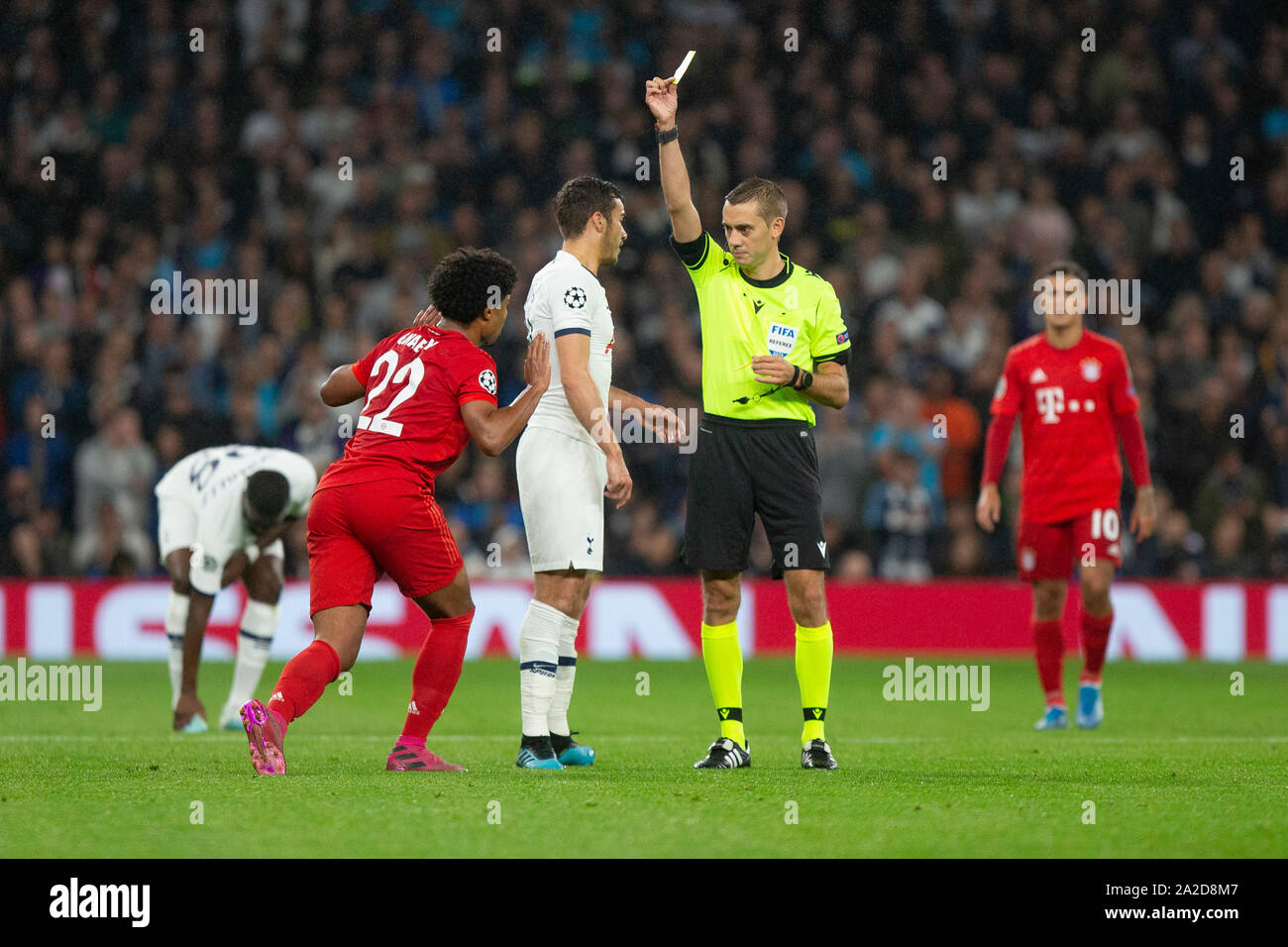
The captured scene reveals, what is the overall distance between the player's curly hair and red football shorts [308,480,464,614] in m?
0.75

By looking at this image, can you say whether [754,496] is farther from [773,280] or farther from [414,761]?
[414,761]

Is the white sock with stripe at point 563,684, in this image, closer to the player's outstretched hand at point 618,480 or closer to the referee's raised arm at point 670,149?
the player's outstretched hand at point 618,480

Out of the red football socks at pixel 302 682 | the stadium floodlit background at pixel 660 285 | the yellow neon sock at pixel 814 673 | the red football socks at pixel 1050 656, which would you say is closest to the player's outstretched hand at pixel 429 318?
the red football socks at pixel 302 682

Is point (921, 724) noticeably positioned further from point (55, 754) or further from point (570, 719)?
point (55, 754)

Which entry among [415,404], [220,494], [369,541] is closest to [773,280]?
[415,404]

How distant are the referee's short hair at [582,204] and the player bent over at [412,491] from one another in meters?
0.42

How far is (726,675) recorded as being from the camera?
705cm

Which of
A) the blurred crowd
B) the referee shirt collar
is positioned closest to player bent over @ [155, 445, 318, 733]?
the referee shirt collar

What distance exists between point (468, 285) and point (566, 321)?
430mm

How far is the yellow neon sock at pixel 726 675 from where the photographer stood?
7.05 meters

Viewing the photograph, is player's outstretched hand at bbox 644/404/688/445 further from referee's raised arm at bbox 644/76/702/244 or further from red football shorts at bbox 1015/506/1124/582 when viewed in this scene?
red football shorts at bbox 1015/506/1124/582

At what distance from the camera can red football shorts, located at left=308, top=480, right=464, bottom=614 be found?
644 centimetres

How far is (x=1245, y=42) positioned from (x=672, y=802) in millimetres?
15495
